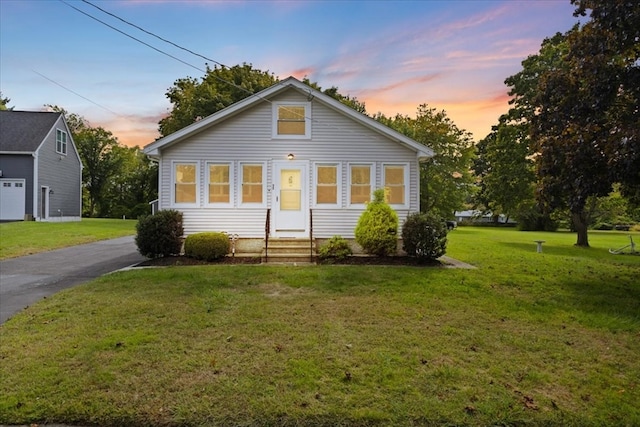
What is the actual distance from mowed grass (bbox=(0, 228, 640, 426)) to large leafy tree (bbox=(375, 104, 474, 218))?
1050 inches

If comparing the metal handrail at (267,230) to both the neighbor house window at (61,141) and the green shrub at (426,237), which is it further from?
the neighbor house window at (61,141)

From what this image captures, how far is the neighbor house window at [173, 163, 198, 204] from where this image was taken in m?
11.8

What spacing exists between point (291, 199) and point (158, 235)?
4.07 m

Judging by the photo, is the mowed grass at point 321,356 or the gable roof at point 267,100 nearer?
the mowed grass at point 321,356

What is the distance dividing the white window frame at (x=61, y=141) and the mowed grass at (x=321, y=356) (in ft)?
78.5

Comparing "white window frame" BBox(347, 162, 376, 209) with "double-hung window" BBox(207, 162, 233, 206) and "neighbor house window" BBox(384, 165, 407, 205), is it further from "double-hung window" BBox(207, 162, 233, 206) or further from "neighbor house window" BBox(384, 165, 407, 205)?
"double-hung window" BBox(207, 162, 233, 206)

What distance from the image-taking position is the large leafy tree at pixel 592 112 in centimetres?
717

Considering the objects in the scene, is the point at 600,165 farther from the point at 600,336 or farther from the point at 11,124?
the point at 11,124

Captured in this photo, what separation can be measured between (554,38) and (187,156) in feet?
66.3

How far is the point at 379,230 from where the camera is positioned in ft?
34.3

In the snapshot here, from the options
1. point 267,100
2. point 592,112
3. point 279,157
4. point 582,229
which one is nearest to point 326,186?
point 279,157

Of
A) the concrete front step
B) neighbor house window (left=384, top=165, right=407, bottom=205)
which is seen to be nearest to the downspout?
the concrete front step

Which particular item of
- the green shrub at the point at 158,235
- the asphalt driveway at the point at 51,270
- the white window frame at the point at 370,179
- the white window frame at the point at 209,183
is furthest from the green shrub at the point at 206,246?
the white window frame at the point at 370,179

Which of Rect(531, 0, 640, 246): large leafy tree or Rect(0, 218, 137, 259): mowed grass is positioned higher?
Rect(531, 0, 640, 246): large leafy tree
